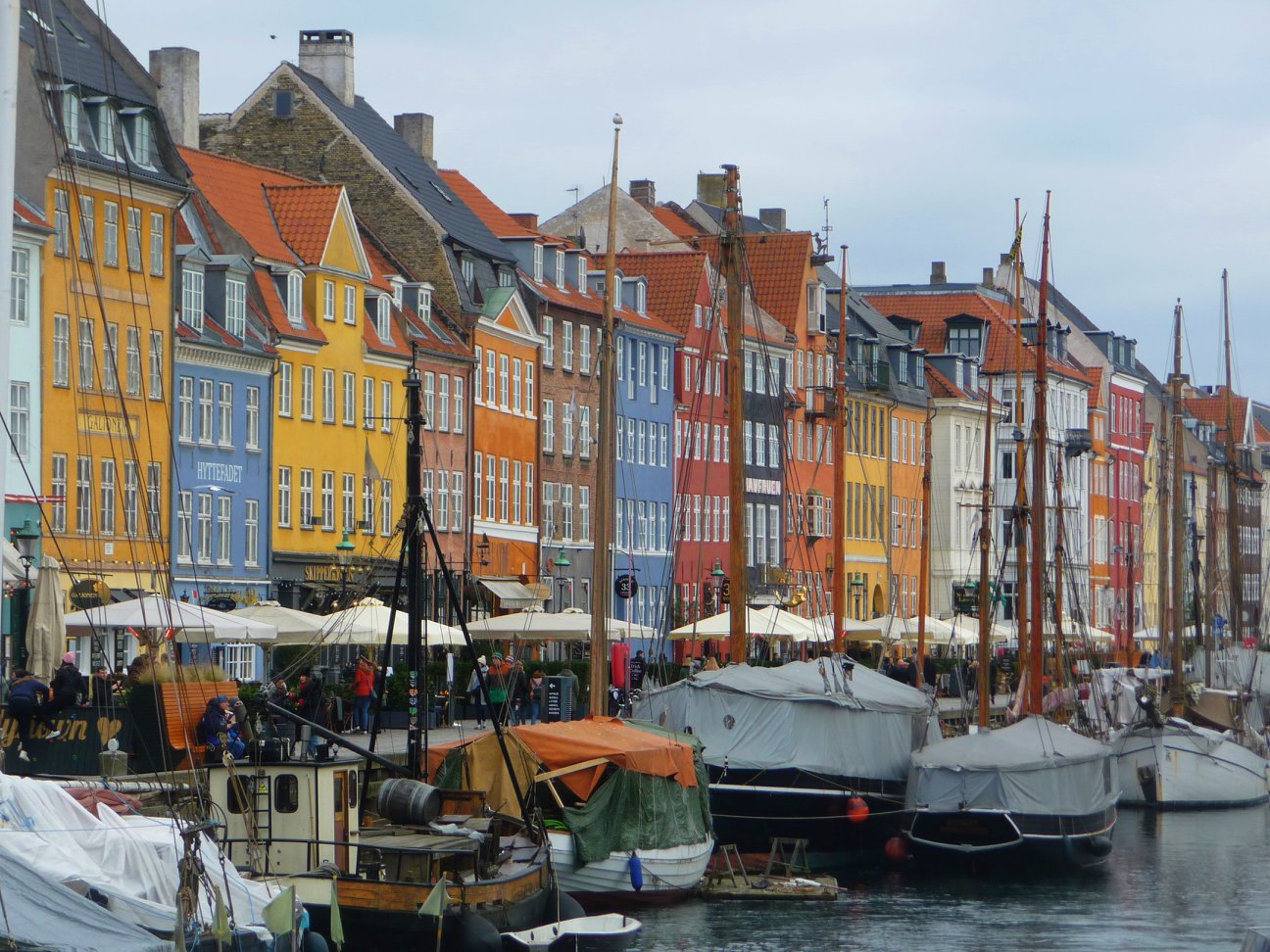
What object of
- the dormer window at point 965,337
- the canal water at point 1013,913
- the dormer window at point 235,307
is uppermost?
the dormer window at point 965,337

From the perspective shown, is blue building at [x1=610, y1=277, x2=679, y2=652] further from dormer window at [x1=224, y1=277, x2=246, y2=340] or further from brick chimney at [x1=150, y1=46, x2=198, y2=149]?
dormer window at [x1=224, y1=277, x2=246, y2=340]

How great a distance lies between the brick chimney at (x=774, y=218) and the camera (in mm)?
116938

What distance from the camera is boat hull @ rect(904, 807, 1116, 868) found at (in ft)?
141

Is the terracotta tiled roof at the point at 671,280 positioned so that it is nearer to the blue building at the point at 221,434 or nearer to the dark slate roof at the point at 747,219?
the dark slate roof at the point at 747,219

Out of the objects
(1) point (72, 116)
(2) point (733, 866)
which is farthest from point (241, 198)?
(2) point (733, 866)

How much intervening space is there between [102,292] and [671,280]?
41.1 metres

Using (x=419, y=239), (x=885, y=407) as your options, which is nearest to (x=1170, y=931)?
(x=419, y=239)

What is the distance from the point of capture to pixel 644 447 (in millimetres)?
90188

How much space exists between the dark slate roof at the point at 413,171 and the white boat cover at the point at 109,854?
175 feet

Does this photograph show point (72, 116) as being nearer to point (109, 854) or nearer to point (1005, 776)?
point (1005, 776)

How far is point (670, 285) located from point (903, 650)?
1582cm

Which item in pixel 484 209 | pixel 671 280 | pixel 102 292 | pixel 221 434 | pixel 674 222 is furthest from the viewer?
pixel 674 222

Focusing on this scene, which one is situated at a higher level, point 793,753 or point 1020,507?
point 1020,507

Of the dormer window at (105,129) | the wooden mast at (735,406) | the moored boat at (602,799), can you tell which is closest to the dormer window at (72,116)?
the dormer window at (105,129)
